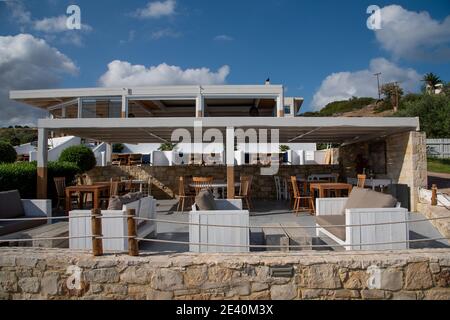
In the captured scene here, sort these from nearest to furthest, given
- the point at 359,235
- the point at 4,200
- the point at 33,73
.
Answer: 1. the point at 359,235
2. the point at 4,200
3. the point at 33,73

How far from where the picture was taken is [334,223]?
4.77m

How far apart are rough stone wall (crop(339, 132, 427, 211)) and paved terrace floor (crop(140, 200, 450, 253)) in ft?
2.72

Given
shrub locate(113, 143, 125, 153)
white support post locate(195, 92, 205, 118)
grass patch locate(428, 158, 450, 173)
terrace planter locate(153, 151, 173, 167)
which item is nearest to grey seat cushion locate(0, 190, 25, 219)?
white support post locate(195, 92, 205, 118)

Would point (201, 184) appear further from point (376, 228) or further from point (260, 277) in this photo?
point (376, 228)

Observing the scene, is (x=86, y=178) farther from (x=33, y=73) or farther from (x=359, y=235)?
(x=33, y=73)

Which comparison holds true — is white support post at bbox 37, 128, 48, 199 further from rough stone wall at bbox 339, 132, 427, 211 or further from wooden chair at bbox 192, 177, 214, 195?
rough stone wall at bbox 339, 132, 427, 211

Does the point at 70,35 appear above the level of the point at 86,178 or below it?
above

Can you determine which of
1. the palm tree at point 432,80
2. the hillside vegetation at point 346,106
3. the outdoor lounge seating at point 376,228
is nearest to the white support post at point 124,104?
the outdoor lounge seating at point 376,228

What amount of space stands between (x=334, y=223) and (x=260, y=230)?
152cm

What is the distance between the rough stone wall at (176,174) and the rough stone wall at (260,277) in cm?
755

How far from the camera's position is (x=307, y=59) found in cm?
1645

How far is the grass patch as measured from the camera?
1451cm

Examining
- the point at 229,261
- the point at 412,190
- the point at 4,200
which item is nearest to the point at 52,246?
the point at 4,200
